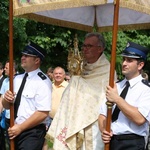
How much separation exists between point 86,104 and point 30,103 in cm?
67

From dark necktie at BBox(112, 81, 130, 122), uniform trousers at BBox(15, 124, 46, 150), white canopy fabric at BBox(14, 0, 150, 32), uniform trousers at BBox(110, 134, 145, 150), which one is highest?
white canopy fabric at BBox(14, 0, 150, 32)

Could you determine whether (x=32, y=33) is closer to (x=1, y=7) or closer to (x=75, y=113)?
(x=1, y=7)

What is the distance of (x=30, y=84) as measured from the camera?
5.50 meters

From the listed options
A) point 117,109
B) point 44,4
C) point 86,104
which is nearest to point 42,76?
point 86,104

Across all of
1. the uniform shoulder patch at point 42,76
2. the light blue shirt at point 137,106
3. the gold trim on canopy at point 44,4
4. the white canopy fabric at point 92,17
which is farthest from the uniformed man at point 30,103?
the light blue shirt at point 137,106

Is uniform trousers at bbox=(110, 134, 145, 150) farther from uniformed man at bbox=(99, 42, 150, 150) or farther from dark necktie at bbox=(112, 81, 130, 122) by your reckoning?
dark necktie at bbox=(112, 81, 130, 122)

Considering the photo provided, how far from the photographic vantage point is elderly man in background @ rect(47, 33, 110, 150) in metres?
5.36

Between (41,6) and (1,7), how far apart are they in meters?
11.3

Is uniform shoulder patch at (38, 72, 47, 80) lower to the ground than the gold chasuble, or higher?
higher

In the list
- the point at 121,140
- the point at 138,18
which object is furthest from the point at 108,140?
the point at 138,18

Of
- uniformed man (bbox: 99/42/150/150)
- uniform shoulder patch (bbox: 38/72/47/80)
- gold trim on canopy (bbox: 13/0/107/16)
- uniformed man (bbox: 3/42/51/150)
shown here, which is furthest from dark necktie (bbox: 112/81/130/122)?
uniform shoulder patch (bbox: 38/72/47/80)

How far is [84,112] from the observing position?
5.37m

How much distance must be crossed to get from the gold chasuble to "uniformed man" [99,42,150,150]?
0.59 metres

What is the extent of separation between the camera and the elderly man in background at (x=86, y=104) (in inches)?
211
